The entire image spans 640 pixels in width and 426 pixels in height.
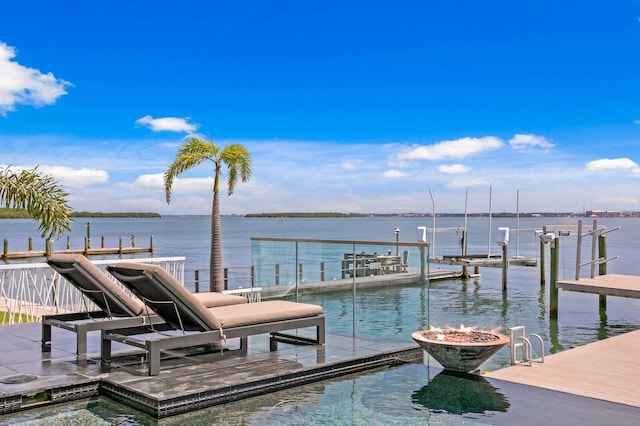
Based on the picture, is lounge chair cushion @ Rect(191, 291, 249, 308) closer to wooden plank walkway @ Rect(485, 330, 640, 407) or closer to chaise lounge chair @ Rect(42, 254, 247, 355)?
chaise lounge chair @ Rect(42, 254, 247, 355)

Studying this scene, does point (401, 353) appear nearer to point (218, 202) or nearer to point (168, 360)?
point (168, 360)

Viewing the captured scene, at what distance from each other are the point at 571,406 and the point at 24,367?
459 centimetres

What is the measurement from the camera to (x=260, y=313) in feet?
18.7

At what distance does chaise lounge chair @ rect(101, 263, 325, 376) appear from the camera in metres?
5.06

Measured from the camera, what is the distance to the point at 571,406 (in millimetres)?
4766

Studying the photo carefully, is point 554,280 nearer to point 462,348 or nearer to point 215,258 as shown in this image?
point 215,258

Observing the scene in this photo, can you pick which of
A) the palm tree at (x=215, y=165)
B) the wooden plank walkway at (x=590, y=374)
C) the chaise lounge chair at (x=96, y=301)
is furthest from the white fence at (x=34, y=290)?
the wooden plank walkway at (x=590, y=374)

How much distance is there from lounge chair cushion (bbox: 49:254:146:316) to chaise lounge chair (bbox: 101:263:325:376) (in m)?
0.19

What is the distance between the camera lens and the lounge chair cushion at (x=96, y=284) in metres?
5.57

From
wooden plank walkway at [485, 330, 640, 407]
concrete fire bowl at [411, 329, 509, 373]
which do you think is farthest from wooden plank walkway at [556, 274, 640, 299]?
concrete fire bowl at [411, 329, 509, 373]

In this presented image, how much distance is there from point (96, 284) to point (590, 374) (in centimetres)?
476

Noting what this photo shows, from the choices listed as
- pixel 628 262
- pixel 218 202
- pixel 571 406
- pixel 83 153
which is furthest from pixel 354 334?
pixel 83 153

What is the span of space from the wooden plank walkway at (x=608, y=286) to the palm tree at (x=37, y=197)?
28.7 feet

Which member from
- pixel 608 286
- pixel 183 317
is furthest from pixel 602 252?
pixel 183 317
